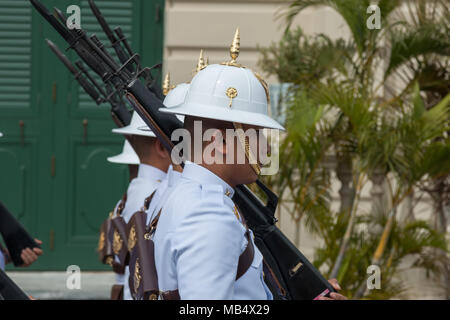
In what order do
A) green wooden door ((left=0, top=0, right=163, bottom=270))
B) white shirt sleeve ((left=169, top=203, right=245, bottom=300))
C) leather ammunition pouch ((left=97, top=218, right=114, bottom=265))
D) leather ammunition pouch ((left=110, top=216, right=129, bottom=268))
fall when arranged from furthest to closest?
1. green wooden door ((left=0, top=0, right=163, bottom=270))
2. leather ammunition pouch ((left=97, top=218, right=114, bottom=265))
3. leather ammunition pouch ((left=110, top=216, right=129, bottom=268))
4. white shirt sleeve ((left=169, top=203, right=245, bottom=300))

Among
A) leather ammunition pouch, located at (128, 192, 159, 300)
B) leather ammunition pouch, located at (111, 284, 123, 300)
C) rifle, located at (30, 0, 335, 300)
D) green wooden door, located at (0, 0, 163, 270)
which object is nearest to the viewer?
leather ammunition pouch, located at (128, 192, 159, 300)

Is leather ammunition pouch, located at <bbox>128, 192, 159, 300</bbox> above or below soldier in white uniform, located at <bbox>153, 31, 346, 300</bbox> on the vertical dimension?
below

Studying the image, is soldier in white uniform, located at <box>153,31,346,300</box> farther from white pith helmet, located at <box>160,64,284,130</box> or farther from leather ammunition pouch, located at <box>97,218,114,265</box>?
leather ammunition pouch, located at <box>97,218,114,265</box>

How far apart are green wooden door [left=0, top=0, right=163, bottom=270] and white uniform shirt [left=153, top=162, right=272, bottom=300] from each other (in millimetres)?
5491

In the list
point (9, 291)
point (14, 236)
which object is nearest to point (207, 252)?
point (9, 291)

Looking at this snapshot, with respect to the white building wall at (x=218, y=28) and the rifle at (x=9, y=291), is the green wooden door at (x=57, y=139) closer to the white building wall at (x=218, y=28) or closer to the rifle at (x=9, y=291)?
the white building wall at (x=218, y=28)

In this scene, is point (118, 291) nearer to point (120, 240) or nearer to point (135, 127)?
point (120, 240)

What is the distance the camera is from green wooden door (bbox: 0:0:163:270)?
296 inches

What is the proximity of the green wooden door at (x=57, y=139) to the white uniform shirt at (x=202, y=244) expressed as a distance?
5.49 m

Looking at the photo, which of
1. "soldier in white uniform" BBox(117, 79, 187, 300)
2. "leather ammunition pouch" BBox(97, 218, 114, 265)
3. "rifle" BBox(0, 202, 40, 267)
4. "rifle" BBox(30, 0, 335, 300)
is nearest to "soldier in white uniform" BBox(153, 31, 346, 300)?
"rifle" BBox(30, 0, 335, 300)

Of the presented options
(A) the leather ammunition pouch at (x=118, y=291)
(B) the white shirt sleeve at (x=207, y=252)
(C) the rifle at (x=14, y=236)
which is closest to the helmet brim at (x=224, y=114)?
(B) the white shirt sleeve at (x=207, y=252)

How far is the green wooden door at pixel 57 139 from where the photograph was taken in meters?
7.52

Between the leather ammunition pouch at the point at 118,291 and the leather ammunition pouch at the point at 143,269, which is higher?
the leather ammunition pouch at the point at 143,269

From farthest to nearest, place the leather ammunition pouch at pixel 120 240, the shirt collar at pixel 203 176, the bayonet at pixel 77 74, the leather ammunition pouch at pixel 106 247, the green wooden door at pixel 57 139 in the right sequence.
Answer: the green wooden door at pixel 57 139 → the bayonet at pixel 77 74 → the leather ammunition pouch at pixel 106 247 → the leather ammunition pouch at pixel 120 240 → the shirt collar at pixel 203 176
